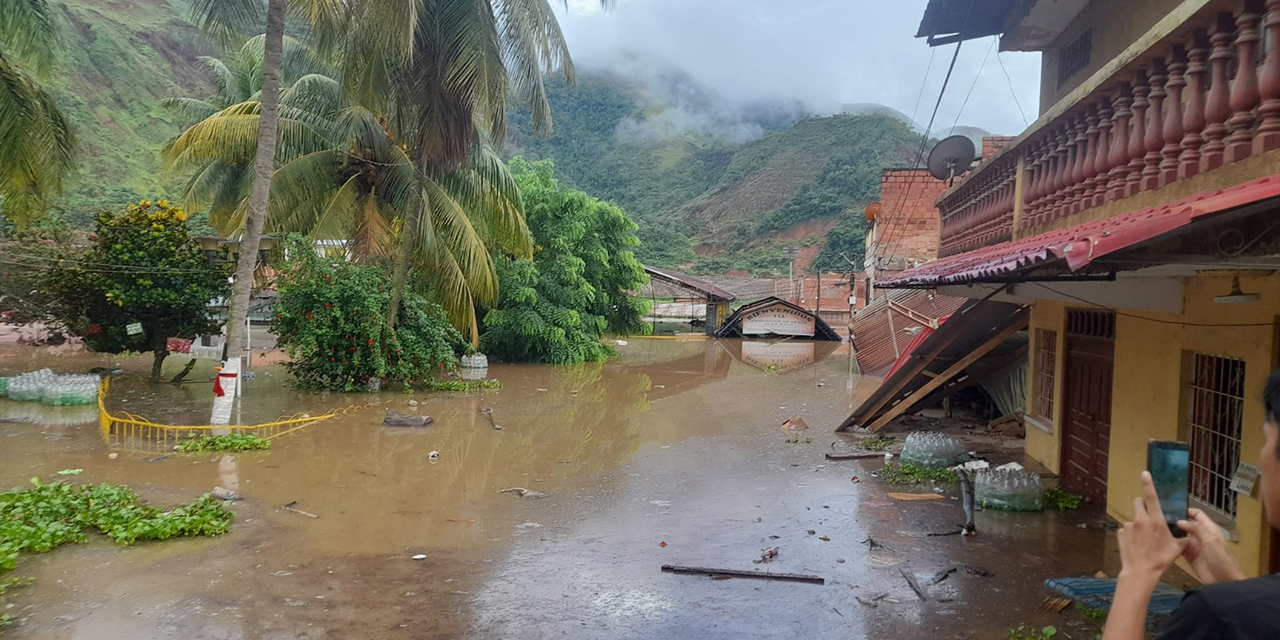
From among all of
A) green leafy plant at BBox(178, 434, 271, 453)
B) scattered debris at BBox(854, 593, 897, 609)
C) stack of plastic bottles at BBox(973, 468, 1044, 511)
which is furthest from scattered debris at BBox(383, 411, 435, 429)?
scattered debris at BBox(854, 593, 897, 609)

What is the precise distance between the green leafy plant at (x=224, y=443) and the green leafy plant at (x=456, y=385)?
20.2ft

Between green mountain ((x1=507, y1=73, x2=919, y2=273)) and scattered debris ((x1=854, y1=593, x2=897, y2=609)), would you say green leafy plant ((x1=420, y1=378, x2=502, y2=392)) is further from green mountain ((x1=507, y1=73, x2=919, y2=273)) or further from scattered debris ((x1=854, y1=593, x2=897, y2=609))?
green mountain ((x1=507, y1=73, x2=919, y2=273))

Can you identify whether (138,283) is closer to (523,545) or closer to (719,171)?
(523,545)

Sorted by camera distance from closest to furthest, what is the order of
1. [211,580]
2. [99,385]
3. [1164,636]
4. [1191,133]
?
[1164,636] → [1191,133] → [211,580] → [99,385]

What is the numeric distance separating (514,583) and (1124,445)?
560cm

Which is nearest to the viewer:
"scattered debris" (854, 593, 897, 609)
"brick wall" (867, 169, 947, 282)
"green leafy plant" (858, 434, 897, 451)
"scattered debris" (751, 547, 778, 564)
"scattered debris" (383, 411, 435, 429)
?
"scattered debris" (854, 593, 897, 609)

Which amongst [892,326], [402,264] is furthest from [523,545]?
[892,326]

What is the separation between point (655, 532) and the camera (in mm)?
7656

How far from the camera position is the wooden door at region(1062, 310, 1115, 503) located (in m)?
7.90

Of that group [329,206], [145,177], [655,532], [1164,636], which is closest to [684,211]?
[145,177]

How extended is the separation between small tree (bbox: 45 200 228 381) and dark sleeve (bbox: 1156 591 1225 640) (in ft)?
57.5

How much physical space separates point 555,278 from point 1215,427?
1927 centimetres

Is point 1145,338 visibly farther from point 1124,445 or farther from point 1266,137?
point 1266,137

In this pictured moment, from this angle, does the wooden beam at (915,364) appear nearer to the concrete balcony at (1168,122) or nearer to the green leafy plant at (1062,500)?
the green leafy plant at (1062,500)
